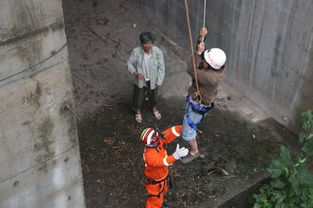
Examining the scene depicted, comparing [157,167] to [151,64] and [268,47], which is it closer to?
[151,64]

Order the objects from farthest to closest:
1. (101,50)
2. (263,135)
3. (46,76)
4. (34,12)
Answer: (101,50)
(263,135)
(46,76)
(34,12)

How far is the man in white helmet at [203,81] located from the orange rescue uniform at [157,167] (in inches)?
22.4

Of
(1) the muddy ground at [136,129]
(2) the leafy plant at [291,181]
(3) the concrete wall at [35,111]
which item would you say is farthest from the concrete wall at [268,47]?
(3) the concrete wall at [35,111]

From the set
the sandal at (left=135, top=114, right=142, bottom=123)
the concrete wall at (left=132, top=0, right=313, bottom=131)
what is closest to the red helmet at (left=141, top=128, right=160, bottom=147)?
the sandal at (left=135, top=114, right=142, bottom=123)

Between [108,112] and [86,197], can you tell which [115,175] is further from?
[108,112]

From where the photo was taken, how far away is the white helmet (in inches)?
261

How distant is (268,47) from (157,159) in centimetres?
319

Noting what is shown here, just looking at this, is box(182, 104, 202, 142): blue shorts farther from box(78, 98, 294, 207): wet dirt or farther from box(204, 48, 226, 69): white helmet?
box(204, 48, 226, 69): white helmet

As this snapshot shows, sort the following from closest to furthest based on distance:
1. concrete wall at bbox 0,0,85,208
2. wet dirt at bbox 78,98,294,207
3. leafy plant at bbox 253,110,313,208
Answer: concrete wall at bbox 0,0,85,208 → leafy plant at bbox 253,110,313,208 → wet dirt at bbox 78,98,294,207

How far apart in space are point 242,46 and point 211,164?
2257 millimetres

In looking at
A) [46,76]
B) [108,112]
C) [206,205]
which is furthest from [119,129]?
[46,76]

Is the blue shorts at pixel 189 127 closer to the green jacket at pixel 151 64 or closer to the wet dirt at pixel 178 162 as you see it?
the wet dirt at pixel 178 162

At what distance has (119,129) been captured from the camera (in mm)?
8594

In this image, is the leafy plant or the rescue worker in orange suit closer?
the rescue worker in orange suit
